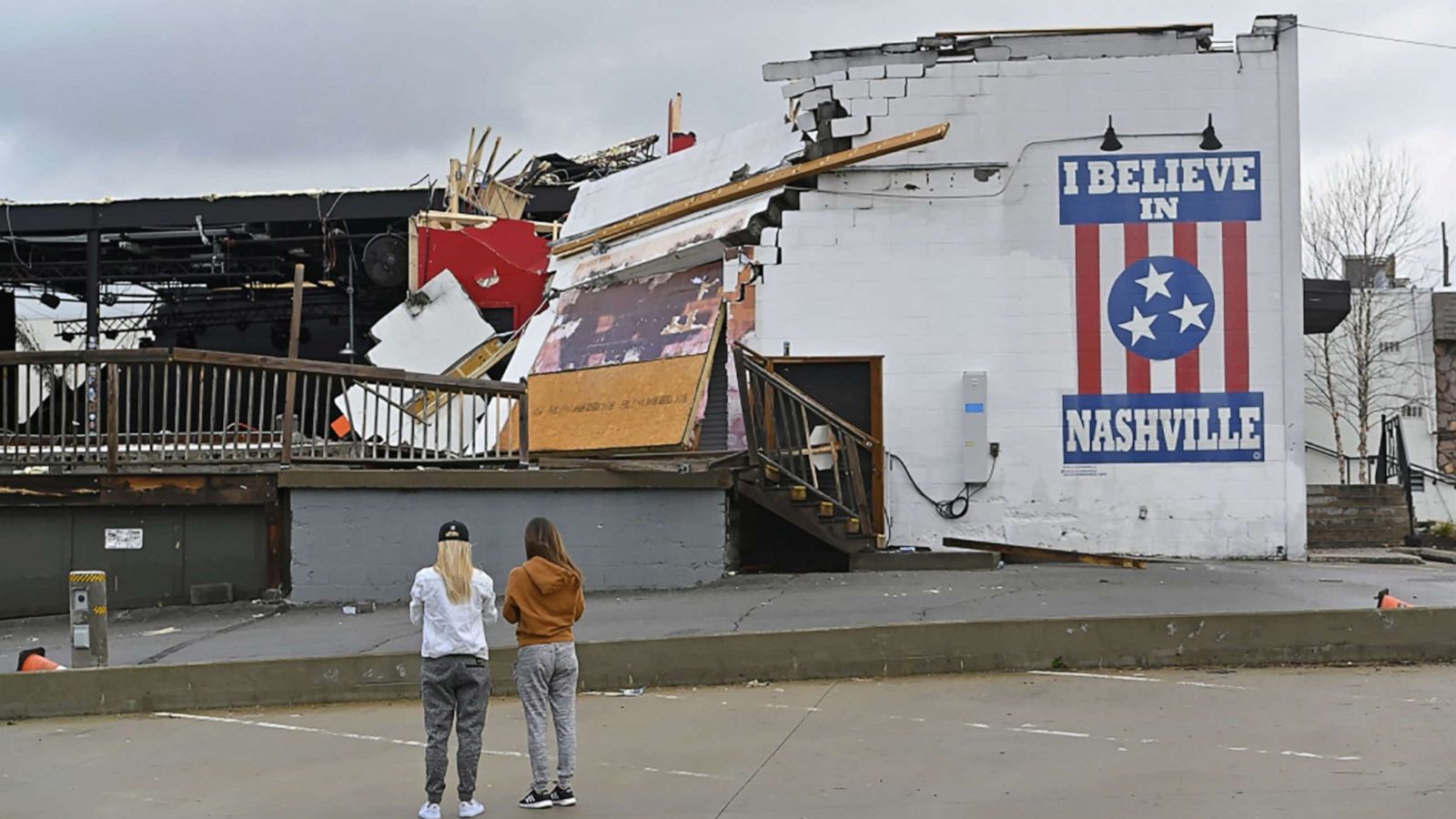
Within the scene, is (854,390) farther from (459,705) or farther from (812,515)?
(459,705)

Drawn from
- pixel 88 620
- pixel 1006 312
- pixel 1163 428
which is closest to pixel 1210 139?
pixel 1006 312

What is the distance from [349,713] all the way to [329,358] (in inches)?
978

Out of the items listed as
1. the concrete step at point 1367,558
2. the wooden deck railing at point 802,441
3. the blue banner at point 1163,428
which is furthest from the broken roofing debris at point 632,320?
the concrete step at point 1367,558

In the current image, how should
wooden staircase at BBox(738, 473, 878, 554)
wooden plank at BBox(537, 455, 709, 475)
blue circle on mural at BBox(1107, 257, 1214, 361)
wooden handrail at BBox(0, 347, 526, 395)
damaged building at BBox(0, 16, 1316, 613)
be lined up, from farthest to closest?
blue circle on mural at BBox(1107, 257, 1214, 361), damaged building at BBox(0, 16, 1316, 613), wooden staircase at BBox(738, 473, 878, 554), wooden plank at BBox(537, 455, 709, 475), wooden handrail at BBox(0, 347, 526, 395)

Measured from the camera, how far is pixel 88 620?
10312mm

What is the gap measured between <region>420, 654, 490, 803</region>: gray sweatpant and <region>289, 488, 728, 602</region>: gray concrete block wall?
6227 mm

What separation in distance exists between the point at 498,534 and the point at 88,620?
13.3ft

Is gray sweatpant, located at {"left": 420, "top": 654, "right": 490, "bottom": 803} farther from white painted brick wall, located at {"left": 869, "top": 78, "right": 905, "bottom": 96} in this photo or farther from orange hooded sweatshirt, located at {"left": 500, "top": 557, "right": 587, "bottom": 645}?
white painted brick wall, located at {"left": 869, "top": 78, "right": 905, "bottom": 96}

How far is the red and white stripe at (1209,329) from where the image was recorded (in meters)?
16.5

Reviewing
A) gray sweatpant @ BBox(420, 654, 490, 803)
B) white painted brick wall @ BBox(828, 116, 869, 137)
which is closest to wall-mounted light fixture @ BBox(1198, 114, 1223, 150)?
white painted brick wall @ BBox(828, 116, 869, 137)

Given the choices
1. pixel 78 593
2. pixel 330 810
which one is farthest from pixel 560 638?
pixel 78 593

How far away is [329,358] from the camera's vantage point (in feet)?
110

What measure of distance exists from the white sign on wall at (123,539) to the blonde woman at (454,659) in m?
7.44

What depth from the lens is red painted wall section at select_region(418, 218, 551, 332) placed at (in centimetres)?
2452
